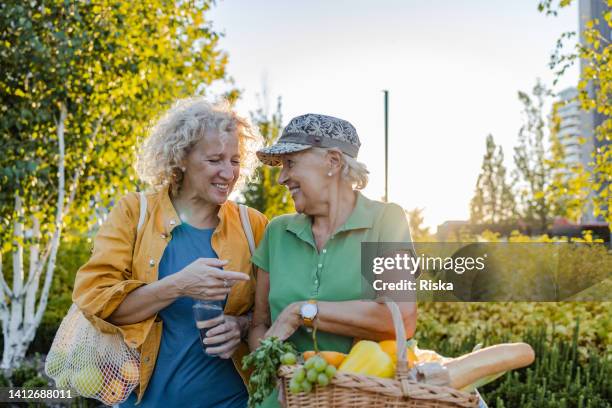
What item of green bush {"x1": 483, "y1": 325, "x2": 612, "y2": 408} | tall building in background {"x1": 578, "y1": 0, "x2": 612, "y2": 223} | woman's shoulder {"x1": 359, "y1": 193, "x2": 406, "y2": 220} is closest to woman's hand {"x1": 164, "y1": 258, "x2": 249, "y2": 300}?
woman's shoulder {"x1": 359, "y1": 193, "x2": 406, "y2": 220}

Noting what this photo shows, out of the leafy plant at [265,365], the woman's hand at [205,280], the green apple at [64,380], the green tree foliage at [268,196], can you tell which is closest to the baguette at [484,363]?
the leafy plant at [265,365]

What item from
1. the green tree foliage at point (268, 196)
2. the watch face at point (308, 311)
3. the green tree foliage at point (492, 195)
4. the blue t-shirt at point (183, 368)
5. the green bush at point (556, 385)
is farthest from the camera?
the green tree foliage at point (492, 195)

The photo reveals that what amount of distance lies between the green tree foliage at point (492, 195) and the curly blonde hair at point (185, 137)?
55.3 ft

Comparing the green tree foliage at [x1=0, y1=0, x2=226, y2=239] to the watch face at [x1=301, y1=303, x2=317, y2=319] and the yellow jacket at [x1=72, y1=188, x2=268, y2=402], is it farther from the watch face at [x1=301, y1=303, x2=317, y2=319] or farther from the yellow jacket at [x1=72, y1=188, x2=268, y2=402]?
the watch face at [x1=301, y1=303, x2=317, y2=319]

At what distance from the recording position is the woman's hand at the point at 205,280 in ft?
6.47

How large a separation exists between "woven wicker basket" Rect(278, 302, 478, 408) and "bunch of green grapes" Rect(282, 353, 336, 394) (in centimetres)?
2

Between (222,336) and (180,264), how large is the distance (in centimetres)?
33

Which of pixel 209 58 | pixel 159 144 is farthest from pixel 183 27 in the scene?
pixel 159 144

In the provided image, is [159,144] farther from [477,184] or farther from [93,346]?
[477,184]

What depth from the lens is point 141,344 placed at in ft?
7.08


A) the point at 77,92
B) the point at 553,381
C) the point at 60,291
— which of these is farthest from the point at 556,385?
the point at 60,291

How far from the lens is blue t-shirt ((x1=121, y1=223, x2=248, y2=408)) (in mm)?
2209

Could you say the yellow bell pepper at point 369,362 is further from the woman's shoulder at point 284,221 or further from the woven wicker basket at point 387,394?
the woman's shoulder at point 284,221

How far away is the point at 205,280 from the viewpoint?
1979mm
